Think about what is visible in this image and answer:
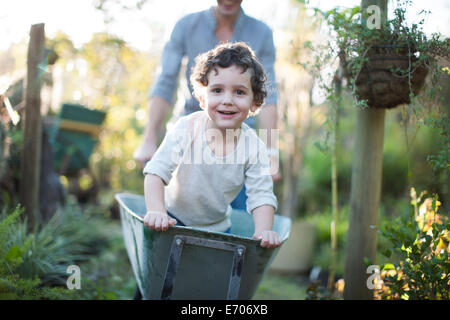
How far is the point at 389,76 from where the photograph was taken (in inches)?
66.4

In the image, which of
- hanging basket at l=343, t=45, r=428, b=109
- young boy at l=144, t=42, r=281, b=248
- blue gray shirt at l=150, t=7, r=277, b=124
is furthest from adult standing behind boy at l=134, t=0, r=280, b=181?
hanging basket at l=343, t=45, r=428, b=109

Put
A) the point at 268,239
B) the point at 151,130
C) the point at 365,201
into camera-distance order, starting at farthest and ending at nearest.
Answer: the point at 151,130, the point at 365,201, the point at 268,239

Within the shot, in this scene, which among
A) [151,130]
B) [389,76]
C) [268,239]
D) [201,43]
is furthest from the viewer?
[201,43]

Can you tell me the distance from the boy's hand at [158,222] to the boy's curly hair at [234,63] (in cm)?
57

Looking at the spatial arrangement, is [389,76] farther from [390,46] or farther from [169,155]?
[169,155]

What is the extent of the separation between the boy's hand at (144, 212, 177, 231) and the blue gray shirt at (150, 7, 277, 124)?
98cm

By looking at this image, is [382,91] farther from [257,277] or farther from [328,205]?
[328,205]

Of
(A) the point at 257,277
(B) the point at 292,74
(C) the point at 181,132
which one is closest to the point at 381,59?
(C) the point at 181,132

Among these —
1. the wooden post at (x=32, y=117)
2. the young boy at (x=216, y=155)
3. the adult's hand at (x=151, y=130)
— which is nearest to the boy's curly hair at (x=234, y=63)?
the young boy at (x=216, y=155)

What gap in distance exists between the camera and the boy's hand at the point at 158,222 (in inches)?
55.0

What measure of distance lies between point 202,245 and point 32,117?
1.48 meters

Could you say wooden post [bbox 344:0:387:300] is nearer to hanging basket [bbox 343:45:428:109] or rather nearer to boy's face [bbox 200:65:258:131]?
hanging basket [bbox 343:45:428:109]

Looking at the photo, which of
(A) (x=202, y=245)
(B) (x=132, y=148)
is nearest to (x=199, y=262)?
(A) (x=202, y=245)

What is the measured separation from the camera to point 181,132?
172cm
